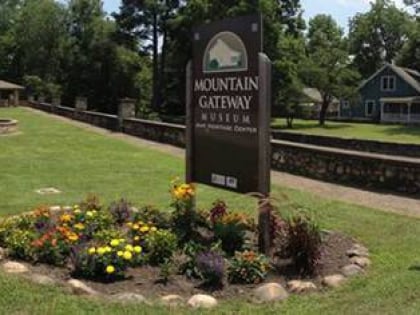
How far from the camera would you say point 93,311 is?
207 inches

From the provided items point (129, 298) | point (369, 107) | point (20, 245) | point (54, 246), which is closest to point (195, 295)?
point (129, 298)

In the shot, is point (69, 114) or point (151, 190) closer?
point (151, 190)

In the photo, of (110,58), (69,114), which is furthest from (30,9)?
(69,114)

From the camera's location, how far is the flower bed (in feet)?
20.4

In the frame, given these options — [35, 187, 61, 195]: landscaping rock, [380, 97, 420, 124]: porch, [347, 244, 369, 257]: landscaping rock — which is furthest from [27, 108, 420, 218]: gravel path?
[380, 97, 420, 124]: porch

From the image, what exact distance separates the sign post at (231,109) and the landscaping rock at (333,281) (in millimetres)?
1049

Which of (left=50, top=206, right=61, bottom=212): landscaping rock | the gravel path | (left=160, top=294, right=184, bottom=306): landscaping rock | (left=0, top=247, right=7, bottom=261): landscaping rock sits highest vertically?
(left=50, top=206, right=61, bottom=212): landscaping rock

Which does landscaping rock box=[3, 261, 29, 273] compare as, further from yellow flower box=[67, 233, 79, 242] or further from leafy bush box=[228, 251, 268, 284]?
leafy bush box=[228, 251, 268, 284]

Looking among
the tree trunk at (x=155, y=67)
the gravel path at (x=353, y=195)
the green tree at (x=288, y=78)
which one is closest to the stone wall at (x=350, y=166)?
the gravel path at (x=353, y=195)

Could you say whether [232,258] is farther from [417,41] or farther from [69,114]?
[417,41]

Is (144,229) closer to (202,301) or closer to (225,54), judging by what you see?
(202,301)

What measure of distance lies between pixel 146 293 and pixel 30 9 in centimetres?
7643

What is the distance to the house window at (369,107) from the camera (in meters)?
64.4

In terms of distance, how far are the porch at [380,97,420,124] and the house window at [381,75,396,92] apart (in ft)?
4.21
